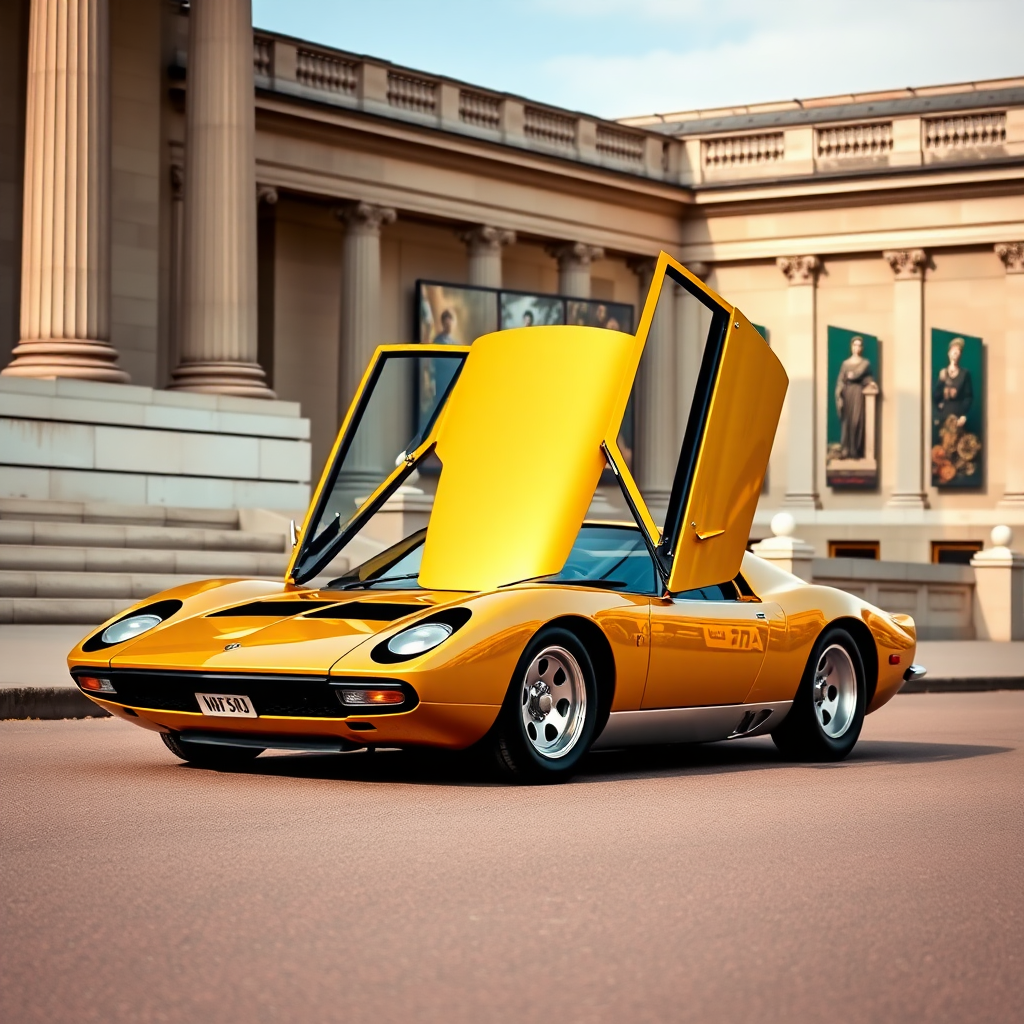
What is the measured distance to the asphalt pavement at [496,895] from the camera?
4.02 metres

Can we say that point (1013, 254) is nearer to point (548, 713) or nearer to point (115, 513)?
point (115, 513)

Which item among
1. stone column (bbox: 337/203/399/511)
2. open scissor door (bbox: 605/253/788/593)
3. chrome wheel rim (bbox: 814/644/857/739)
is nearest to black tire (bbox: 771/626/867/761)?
chrome wheel rim (bbox: 814/644/857/739)

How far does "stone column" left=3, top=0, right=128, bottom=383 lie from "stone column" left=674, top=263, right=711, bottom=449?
22.8m

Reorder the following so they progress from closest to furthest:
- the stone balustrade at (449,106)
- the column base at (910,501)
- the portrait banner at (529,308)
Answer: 1. the stone balustrade at (449,106)
2. the portrait banner at (529,308)
3. the column base at (910,501)

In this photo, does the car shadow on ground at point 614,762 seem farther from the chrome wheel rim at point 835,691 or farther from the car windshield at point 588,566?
the car windshield at point 588,566

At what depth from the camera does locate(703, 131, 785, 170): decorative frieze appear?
142 feet

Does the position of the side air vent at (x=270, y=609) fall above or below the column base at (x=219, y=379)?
below

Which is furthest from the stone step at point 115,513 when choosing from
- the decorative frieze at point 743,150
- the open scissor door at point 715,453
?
the decorative frieze at point 743,150

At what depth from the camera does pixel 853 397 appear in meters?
42.4

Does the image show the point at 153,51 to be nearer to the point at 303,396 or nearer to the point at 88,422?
the point at 303,396

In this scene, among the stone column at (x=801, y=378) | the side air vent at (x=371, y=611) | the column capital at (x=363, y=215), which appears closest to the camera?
the side air vent at (x=371, y=611)

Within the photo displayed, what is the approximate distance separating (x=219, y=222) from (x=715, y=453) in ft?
56.9

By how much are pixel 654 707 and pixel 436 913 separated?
→ 385 cm

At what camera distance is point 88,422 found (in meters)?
22.5
